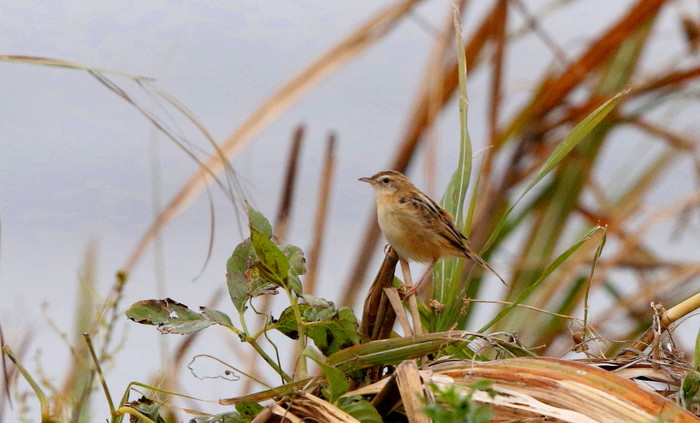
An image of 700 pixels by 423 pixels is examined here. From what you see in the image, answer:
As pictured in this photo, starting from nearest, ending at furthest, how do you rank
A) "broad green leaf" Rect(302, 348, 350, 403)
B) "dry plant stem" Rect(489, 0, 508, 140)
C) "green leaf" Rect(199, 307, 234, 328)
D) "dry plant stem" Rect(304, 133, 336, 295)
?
"broad green leaf" Rect(302, 348, 350, 403) < "green leaf" Rect(199, 307, 234, 328) < "dry plant stem" Rect(304, 133, 336, 295) < "dry plant stem" Rect(489, 0, 508, 140)

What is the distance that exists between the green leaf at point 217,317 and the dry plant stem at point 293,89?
5.22 feet

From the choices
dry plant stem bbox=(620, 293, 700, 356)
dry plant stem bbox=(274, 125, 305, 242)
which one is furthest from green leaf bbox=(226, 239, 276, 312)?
dry plant stem bbox=(274, 125, 305, 242)

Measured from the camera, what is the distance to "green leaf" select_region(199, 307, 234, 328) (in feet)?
4.13

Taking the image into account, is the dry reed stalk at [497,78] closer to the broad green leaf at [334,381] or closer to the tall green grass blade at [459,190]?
the tall green grass blade at [459,190]

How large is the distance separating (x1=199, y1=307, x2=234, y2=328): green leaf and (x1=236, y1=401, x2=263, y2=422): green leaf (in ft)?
0.32

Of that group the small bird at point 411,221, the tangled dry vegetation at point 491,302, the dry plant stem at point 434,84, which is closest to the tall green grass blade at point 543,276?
the tangled dry vegetation at point 491,302

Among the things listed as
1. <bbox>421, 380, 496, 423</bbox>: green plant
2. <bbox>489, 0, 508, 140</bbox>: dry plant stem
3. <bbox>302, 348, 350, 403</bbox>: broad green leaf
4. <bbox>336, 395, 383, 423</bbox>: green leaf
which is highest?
<bbox>489, 0, 508, 140</bbox>: dry plant stem

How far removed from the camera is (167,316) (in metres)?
1.32

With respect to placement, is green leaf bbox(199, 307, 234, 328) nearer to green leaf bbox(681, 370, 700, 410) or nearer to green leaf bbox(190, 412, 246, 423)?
green leaf bbox(190, 412, 246, 423)

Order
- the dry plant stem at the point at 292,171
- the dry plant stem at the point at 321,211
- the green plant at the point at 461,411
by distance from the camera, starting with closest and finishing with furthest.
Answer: the green plant at the point at 461,411, the dry plant stem at the point at 292,171, the dry plant stem at the point at 321,211

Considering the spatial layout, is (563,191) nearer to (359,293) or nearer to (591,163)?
(591,163)

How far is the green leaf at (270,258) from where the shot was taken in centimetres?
122

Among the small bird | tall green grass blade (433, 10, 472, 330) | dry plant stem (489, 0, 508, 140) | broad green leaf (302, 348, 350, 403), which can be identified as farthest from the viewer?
dry plant stem (489, 0, 508, 140)

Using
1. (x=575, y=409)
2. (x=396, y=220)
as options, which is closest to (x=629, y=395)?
(x=575, y=409)
